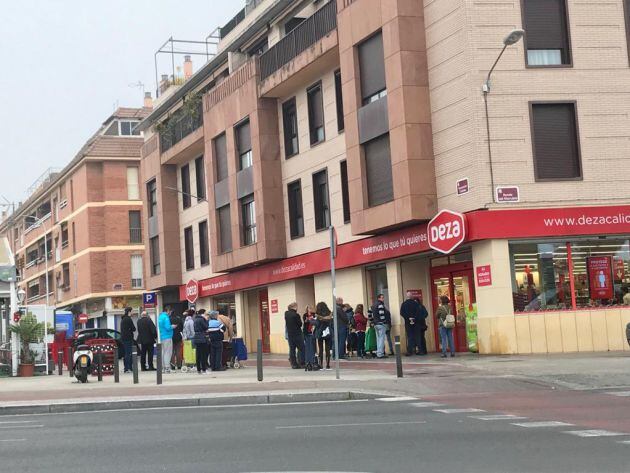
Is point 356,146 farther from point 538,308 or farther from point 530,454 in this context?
point 530,454

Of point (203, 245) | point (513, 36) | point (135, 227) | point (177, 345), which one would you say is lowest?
point (177, 345)

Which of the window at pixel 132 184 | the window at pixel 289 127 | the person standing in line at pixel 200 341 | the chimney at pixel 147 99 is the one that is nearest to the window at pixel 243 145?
the window at pixel 289 127

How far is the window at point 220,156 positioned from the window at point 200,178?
361 cm

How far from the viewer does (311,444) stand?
10461 mm

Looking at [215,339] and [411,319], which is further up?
[411,319]

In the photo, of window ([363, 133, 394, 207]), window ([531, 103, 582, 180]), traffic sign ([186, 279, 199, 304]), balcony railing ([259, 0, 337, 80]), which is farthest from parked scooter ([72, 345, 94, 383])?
traffic sign ([186, 279, 199, 304])

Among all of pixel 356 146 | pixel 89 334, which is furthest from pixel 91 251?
pixel 356 146

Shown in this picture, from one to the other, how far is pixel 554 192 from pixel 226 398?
37.6 feet

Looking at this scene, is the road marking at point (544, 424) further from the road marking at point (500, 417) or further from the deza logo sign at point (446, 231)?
the deza logo sign at point (446, 231)

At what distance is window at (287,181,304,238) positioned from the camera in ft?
116

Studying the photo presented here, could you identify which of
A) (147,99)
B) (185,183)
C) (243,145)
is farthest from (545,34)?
(147,99)

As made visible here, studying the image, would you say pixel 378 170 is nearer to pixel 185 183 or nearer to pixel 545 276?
pixel 545 276

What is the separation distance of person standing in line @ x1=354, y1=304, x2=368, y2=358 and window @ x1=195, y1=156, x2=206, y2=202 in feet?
56.8

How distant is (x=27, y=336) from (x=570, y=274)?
15320mm
